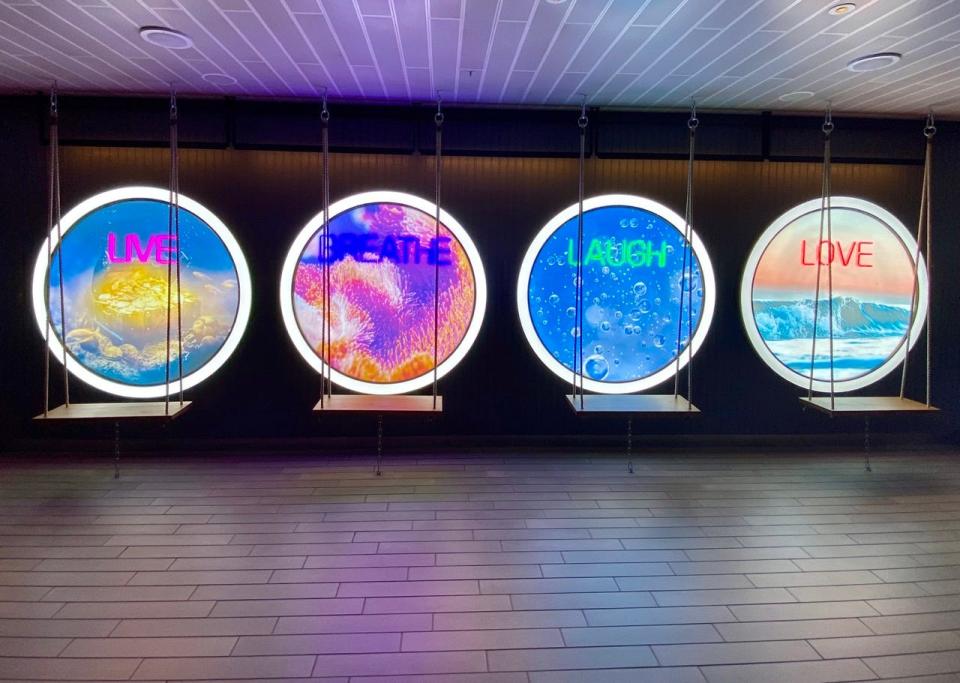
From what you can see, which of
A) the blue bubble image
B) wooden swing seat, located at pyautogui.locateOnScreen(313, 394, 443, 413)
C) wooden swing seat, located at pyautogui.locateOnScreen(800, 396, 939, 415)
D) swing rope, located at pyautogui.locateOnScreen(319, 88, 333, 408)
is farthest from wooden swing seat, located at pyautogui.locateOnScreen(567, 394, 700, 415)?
swing rope, located at pyautogui.locateOnScreen(319, 88, 333, 408)

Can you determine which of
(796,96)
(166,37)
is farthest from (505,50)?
(796,96)

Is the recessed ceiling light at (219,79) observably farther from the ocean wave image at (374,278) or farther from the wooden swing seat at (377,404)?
the wooden swing seat at (377,404)

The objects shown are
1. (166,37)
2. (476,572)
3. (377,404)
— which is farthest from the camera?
(377,404)

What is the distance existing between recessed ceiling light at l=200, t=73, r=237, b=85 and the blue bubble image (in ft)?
8.27

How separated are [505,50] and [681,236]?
2342 mm

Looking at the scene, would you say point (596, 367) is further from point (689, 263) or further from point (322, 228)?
point (322, 228)

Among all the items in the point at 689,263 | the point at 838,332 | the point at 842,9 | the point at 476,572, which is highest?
the point at 842,9

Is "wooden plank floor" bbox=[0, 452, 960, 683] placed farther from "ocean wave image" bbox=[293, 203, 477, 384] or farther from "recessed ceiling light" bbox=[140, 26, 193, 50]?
"recessed ceiling light" bbox=[140, 26, 193, 50]

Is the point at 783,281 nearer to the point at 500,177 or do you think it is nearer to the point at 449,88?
the point at 500,177

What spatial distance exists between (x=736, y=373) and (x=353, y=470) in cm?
323

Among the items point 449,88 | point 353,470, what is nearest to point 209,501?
point 353,470

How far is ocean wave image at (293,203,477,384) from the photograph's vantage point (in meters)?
4.76

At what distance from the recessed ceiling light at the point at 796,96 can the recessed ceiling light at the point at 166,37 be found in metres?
3.77

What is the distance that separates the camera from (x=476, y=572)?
2.93 metres
